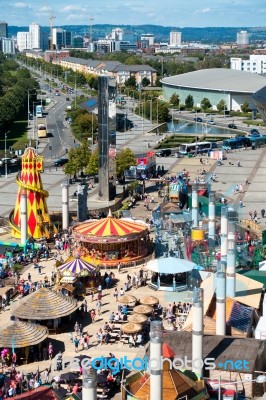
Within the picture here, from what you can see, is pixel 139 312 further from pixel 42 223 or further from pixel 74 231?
pixel 42 223

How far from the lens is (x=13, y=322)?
1145 inches

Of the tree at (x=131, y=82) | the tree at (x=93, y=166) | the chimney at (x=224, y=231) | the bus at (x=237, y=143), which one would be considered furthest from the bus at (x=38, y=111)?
the chimney at (x=224, y=231)

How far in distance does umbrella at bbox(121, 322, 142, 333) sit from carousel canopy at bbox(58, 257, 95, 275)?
6.15 m

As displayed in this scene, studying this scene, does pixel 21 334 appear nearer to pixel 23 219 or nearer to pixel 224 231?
pixel 224 231

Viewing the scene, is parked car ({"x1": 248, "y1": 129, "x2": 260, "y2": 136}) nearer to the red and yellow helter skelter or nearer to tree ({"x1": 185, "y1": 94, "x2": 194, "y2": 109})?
tree ({"x1": 185, "y1": 94, "x2": 194, "y2": 109})

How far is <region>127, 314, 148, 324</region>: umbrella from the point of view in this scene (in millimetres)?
30359

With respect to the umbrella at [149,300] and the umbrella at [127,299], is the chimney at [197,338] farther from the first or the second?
the umbrella at [127,299]

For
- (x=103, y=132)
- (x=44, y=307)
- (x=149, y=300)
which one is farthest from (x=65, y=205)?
(x=44, y=307)

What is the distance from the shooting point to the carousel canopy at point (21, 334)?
27.9 meters

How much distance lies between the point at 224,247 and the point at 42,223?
1227cm

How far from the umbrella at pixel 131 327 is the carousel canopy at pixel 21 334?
9.52ft

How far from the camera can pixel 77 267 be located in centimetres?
3591

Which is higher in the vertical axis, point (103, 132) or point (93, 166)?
point (103, 132)

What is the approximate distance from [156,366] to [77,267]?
14.9 metres
